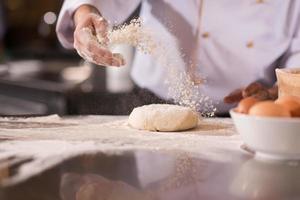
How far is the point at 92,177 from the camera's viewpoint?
0.75 metres

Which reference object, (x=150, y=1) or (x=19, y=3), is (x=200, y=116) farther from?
(x=19, y=3)

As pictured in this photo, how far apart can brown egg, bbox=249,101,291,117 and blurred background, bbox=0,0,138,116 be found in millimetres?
620

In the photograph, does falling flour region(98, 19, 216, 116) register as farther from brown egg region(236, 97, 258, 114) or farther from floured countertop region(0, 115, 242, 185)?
brown egg region(236, 97, 258, 114)

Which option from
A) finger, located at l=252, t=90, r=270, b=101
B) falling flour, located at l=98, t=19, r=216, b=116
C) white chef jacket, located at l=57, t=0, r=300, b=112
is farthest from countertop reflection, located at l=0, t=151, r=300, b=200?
white chef jacket, located at l=57, t=0, r=300, b=112

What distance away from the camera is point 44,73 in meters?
3.44

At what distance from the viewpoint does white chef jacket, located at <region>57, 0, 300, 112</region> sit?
4.84 ft

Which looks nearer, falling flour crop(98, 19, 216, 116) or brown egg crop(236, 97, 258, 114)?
brown egg crop(236, 97, 258, 114)

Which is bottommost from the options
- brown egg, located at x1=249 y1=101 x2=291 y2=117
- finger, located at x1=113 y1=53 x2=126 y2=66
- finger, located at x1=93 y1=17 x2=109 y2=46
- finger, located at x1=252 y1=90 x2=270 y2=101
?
finger, located at x1=252 y1=90 x2=270 y2=101

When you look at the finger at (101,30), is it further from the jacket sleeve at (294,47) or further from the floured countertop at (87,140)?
the jacket sleeve at (294,47)

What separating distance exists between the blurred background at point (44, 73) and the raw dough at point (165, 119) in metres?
0.28

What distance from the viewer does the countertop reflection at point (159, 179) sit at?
26.3 inches

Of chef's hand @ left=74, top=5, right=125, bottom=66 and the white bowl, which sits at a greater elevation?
chef's hand @ left=74, top=5, right=125, bottom=66

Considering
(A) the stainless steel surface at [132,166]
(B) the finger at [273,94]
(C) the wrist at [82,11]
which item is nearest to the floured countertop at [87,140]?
(A) the stainless steel surface at [132,166]

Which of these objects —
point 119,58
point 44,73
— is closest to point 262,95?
point 119,58
